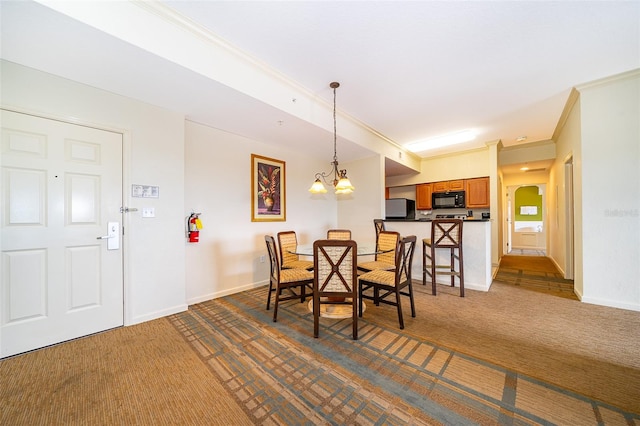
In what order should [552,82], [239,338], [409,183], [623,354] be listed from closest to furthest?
[623,354] → [239,338] → [552,82] → [409,183]

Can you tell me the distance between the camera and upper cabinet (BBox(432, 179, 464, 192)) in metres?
5.81

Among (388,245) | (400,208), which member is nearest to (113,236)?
(388,245)

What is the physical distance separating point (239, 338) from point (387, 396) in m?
1.45

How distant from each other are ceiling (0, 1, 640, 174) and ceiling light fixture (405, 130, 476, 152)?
45.0 inches

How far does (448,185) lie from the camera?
6.02 m

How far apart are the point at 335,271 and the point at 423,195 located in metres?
5.14

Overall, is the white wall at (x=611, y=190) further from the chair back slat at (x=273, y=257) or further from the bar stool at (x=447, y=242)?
the chair back slat at (x=273, y=257)

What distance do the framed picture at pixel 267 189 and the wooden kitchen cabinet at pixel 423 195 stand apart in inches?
161

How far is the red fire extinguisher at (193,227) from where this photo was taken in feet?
Answer: 10.2

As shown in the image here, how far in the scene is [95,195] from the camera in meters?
2.41

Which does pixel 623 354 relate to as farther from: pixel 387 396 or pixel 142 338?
pixel 142 338

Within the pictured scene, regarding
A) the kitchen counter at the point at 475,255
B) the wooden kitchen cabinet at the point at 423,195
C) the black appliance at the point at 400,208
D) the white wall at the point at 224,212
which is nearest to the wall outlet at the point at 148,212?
the white wall at the point at 224,212

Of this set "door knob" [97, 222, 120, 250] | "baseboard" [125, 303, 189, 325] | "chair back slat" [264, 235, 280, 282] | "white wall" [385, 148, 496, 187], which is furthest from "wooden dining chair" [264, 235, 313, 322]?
"white wall" [385, 148, 496, 187]

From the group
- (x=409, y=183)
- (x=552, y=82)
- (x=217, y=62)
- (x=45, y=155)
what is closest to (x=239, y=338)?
(x=45, y=155)
